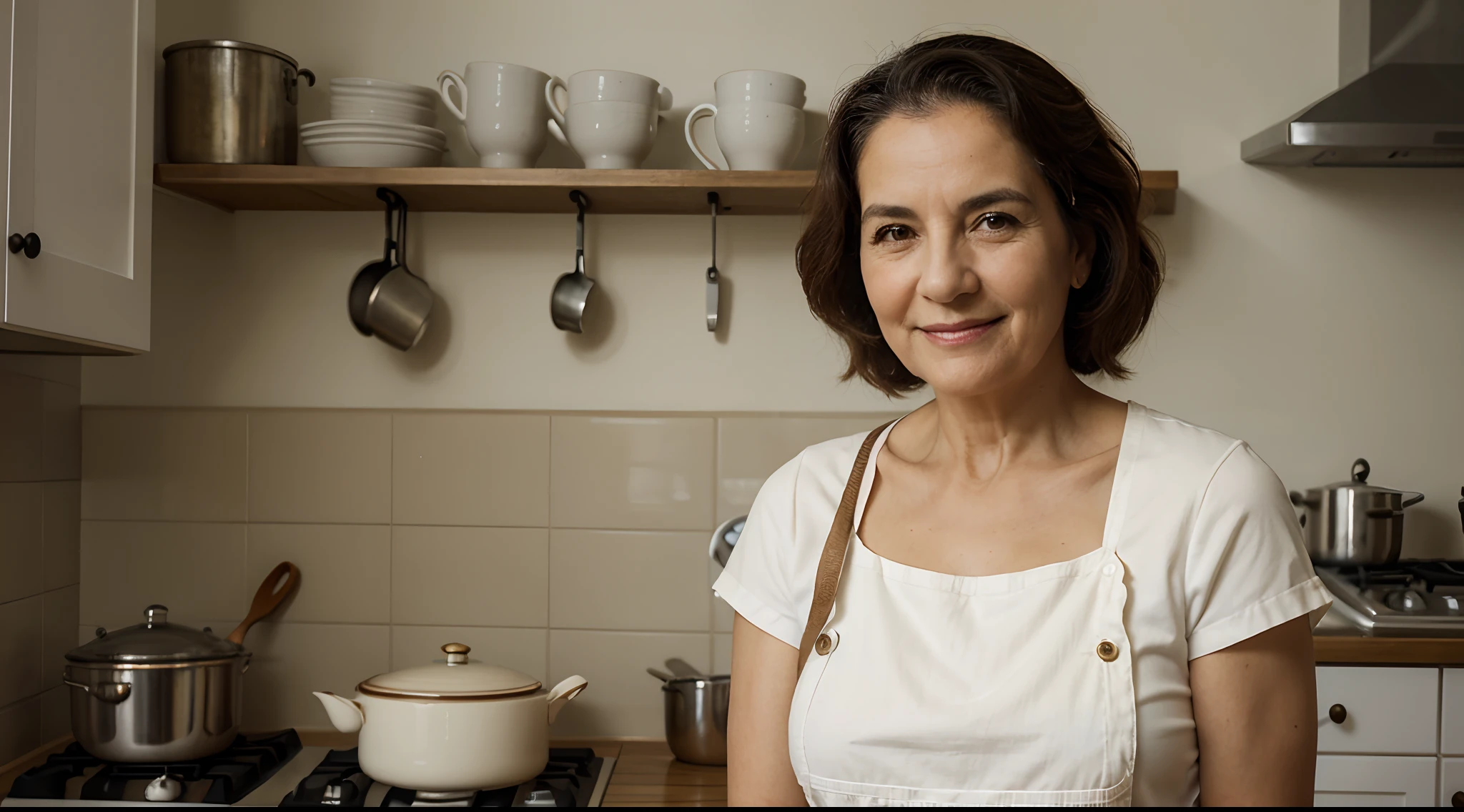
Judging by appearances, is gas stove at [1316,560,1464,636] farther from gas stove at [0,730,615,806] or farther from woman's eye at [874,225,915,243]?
gas stove at [0,730,615,806]

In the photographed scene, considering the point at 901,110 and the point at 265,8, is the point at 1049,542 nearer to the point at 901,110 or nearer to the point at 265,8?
the point at 901,110

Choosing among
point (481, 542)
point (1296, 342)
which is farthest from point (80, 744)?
point (1296, 342)

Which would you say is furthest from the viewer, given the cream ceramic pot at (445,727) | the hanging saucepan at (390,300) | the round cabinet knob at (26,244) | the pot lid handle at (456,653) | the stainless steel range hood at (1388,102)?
the hanging saucepan at (390,300)

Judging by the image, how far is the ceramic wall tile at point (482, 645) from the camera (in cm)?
207

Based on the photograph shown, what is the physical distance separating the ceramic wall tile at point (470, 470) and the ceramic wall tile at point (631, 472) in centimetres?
4

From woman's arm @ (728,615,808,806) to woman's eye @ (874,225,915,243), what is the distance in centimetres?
38

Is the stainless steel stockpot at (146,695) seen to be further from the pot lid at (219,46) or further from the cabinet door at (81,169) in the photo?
the pot lid at (219,46)

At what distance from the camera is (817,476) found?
111 centimetres

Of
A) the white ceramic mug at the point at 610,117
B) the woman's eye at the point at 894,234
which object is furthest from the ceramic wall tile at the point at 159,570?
the woman's eye at the point at 894,234

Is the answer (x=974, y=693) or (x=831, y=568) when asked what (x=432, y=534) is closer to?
(x=831, y=568)

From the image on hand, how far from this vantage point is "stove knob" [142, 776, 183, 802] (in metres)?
1.60

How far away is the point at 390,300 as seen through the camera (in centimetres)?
201

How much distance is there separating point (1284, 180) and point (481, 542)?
1.61 m

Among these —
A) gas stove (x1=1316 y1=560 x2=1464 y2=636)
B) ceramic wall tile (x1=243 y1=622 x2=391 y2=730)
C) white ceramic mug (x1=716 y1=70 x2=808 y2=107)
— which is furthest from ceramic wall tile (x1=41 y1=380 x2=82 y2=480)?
gas stove (x1=1316 y1=560 x2=1464 y2=636)
